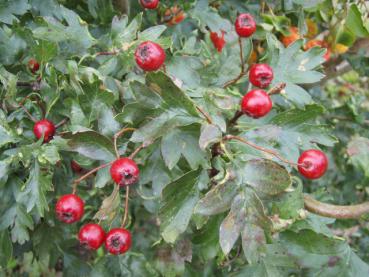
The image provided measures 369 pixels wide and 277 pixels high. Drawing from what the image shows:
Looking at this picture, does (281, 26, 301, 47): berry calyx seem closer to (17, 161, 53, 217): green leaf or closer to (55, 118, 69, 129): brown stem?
(55, 118, 69, 129): brown stem

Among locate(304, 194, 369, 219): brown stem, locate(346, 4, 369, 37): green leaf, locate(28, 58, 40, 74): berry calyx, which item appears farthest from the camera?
locate(346, 4, 369, 37): green leaf

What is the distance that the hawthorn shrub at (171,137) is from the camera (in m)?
1.00

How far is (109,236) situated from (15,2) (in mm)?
680

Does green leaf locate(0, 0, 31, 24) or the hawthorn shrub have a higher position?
green leaf locate(0, 0, 31, 24)

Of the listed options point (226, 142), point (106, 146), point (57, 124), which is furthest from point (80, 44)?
point (226, 142)

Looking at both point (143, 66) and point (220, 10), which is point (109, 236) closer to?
point (143, 66)

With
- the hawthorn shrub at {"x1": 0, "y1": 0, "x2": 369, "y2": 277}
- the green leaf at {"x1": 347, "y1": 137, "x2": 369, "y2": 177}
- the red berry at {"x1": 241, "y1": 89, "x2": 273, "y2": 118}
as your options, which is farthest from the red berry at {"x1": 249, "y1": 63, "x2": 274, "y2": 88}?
the green leaf at {"x1": 347, "y1": 137, "x2": 369, "y2": 177}

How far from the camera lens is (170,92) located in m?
0.99

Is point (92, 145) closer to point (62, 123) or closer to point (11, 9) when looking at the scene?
point (62, 123)

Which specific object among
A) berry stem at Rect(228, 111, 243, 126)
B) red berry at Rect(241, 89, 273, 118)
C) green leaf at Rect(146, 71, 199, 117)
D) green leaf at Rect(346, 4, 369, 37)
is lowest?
green leaf at Rect(346, 4, 369, 37)

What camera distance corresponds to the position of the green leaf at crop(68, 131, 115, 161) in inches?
41.0

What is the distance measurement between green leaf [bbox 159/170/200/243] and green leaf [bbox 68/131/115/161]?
160 mm

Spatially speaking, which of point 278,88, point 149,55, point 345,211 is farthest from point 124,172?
point 345,211

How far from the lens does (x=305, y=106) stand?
1248 mm
